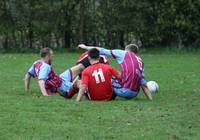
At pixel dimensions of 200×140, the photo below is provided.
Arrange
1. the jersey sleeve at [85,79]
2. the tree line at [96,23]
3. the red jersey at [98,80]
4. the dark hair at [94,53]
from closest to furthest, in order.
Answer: the jersey sleeve at [85,79] → the red jersey at [98,80] → the dark hair at [94,53] → the tree line at [96,23]

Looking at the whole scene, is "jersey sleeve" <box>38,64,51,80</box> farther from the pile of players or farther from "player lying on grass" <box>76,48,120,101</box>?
"player lying on grass" <box>76,48,120,101</box>

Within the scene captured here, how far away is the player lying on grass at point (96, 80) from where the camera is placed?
10.2 m

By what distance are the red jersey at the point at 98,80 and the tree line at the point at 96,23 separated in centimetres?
1877

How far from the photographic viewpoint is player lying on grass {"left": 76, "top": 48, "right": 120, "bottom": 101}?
1016 cm

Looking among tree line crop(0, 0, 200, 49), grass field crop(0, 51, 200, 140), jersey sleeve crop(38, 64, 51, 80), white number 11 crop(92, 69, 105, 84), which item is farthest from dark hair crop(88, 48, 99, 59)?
tree line crop(0, 0, 200, 49)

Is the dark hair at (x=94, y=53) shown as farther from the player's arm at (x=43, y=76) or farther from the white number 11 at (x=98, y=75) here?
the player's arm at (x=43, y=76)

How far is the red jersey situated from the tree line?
18.8m

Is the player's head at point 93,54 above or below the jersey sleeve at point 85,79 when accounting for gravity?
above

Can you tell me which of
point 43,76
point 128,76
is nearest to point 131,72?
point 128,76

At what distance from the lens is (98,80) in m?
10.2

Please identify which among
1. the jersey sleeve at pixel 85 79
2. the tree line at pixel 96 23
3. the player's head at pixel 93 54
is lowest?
the tree line at pixel 96 23

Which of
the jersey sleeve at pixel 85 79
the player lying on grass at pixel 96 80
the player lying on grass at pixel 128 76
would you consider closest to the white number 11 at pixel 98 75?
the player lying on grass at pixel 96 80

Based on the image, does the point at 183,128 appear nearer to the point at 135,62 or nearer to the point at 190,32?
the point at 135,62

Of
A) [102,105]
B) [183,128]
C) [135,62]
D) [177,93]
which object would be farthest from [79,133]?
[177,93]
